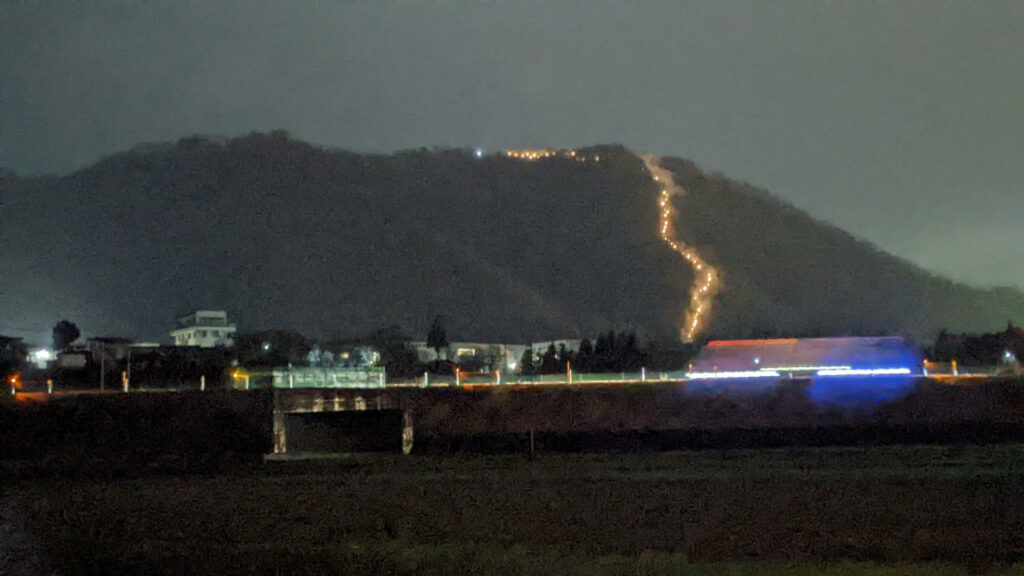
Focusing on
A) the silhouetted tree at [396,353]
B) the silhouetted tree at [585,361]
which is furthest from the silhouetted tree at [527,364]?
the silhouetted tree at [396,353]

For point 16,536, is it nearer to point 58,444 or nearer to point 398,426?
point 58,444

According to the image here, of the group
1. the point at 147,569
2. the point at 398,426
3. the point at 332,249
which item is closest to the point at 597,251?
the point at 332,249

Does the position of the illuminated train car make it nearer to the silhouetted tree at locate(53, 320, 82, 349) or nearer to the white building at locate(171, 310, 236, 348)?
the white building at locate(171, 310, 236, 348)

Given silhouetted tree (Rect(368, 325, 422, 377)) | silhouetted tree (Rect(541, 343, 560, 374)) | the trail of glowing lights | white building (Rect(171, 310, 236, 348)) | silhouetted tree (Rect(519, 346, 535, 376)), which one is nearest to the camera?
silhouetted tree (Rect(368, 325, 422, 377))

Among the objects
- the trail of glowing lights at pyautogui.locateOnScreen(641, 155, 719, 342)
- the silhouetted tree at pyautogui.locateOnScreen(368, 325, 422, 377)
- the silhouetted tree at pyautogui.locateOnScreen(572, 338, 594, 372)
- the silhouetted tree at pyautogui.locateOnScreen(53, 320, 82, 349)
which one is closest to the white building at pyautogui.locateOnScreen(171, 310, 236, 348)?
the silhouetted tree at pyautogui.locateOnScreen(53, 320, 82, 349)

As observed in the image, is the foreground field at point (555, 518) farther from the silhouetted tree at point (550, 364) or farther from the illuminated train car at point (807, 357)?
the silhouetted tree at point (550, 364)

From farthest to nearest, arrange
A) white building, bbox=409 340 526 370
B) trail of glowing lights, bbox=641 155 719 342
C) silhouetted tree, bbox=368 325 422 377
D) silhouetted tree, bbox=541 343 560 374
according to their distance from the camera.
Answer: trail of glowing lights, bbox=641 155 719 342 < white building, bbox=409 340 526 370 < silhouetted tree, bbox=541 343 560 374 < silhouetted tree, bbox=368 325 422 377

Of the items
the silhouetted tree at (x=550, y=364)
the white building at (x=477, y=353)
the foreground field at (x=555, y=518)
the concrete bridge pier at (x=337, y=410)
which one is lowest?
the foreground field at (x=555, y=518)
